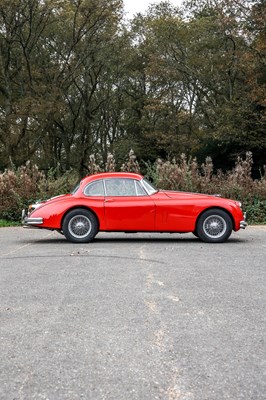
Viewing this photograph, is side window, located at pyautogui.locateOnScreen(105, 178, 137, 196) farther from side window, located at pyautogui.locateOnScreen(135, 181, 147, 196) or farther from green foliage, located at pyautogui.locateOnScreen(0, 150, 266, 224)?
green foliage, located at pyautogui.locateOnScreen(0, 150, 266, 224)

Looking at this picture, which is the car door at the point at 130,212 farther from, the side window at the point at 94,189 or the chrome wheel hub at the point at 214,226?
the chrome wheel hub at the point at 214,226

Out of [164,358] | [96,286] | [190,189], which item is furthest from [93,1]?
[164,358]

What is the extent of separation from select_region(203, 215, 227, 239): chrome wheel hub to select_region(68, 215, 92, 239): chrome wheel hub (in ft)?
7.86

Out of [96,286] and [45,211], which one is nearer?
[96,286]

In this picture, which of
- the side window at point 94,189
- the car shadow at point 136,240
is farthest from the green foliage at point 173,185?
the side window at point 94,189

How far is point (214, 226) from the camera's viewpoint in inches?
380

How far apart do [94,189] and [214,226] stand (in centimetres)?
260

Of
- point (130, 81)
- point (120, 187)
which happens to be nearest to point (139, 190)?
point (120, 187)

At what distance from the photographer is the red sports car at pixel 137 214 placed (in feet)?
31.1

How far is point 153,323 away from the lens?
4.03m

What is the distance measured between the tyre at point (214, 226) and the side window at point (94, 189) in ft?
6.97

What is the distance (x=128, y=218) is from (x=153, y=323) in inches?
217

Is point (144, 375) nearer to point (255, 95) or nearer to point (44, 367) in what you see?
point (44, 367)

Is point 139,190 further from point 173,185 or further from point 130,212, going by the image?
point 173,185
